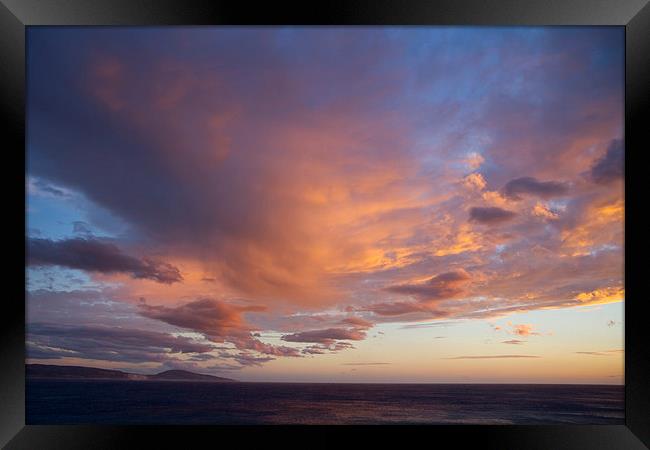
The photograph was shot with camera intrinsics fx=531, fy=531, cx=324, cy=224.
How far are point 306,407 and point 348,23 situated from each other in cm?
2218

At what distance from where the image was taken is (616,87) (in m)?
4.99

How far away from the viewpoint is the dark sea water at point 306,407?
18.4 metres

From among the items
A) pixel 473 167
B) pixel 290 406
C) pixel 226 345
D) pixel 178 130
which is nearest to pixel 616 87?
pixel 473 167

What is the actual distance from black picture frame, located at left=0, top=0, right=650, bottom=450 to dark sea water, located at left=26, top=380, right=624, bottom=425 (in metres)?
12.8

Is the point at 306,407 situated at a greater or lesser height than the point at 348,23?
lesser

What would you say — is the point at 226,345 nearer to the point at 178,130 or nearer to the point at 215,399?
the point at 178,130

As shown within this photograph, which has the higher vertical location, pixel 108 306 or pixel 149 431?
pixel 108 306

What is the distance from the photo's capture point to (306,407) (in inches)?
925

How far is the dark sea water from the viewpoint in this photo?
18422 millimetres

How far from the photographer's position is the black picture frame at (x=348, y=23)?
3412 mm

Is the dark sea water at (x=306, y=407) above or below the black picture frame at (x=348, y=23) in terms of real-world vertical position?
below

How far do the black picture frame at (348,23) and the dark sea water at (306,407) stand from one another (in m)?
12.8

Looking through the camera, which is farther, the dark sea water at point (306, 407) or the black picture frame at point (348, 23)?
the dark sea water at point (306, 407)

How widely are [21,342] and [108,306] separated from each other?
3988 mm
